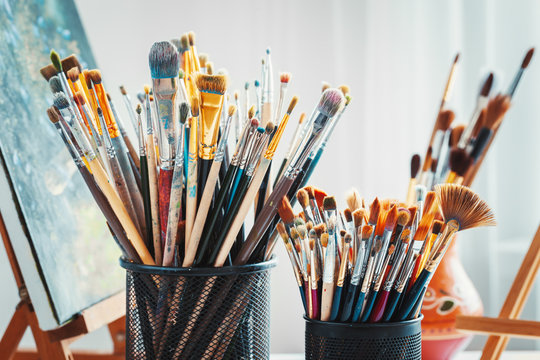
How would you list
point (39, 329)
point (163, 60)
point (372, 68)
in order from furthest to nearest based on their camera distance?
1. point (372, 68)
2. point (39, 329)
3. point (163, 60)

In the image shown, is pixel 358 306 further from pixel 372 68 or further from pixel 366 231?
pixel 372 68

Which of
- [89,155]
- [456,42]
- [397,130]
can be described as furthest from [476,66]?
[89,155]

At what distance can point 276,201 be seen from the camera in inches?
21.6

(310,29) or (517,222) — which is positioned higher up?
(310,29)

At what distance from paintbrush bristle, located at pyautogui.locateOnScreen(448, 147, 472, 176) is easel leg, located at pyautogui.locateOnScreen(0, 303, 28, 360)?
0.50 m

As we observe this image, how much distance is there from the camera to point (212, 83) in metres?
0.50

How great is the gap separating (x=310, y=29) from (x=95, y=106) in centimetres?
68

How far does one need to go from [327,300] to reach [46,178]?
14.2 inches

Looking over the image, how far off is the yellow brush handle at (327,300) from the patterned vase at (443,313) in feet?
0.64

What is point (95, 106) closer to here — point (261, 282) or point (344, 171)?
point (261, 282)

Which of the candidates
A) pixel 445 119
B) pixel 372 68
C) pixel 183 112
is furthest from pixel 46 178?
pixel 372 68

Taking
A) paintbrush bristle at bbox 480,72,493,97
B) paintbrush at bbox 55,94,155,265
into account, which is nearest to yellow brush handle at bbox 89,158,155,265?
paintbrush at bbox 55,94,155,265

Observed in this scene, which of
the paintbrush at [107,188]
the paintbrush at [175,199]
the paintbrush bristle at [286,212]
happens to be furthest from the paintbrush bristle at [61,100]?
the paintbrush bristle at [286,212]

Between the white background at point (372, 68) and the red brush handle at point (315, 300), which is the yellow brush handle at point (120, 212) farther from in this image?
the white background at point (372, 68)
